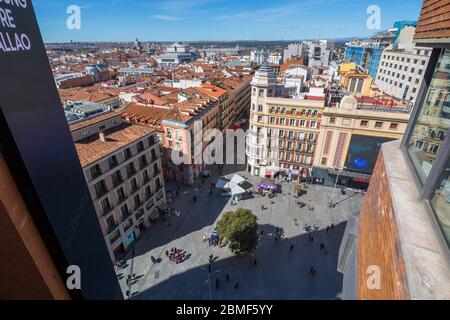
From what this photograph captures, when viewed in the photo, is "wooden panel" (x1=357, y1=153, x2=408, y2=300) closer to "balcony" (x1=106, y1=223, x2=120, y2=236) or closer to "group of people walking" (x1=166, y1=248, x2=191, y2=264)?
"group of people walking" (x1=166, y1=248, x2=191, y2=264)

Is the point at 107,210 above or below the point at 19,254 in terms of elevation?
below

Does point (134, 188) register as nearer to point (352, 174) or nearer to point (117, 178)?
point (117, 178)

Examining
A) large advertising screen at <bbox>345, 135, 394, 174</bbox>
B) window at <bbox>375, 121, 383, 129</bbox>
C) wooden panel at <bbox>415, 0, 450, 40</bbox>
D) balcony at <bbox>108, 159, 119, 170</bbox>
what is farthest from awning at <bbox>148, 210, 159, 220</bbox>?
window at <bbox>375, 121, 383, 129</bbox>

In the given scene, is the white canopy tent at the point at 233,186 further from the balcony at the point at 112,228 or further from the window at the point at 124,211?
the balcony at the point at 112,228

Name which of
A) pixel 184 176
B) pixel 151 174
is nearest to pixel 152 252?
pixel 151 174

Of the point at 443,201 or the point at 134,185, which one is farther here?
the point at 134,185

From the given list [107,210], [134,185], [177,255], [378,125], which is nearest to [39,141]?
[107,210]
